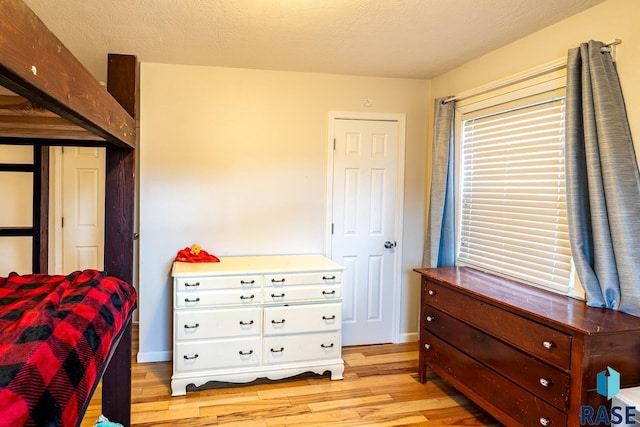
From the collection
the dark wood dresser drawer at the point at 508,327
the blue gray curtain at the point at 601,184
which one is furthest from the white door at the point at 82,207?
the blue gray curtain at the point at 601,184

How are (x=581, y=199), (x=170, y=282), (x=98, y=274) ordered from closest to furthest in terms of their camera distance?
(x=98, y=274) → (x=581, y=199) → (x=170, y=282)

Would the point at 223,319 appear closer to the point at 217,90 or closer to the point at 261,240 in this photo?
the point at 261,240

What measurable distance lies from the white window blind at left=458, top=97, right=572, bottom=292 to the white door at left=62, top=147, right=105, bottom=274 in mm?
3485

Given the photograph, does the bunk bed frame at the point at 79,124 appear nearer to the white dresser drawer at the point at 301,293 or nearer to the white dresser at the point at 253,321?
the white dresser at the point at 253,321

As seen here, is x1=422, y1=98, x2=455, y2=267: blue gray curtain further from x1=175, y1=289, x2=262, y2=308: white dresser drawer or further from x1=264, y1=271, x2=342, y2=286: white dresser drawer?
x1=175, y1=289, x2=262, y2=308: white dresser drawer

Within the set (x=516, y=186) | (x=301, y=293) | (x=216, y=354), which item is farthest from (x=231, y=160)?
(x=516, y=186)

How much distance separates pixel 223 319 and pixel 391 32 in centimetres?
217

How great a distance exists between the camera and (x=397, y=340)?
3855mm

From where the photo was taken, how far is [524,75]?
8.61ft

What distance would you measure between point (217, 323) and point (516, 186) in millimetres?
2205

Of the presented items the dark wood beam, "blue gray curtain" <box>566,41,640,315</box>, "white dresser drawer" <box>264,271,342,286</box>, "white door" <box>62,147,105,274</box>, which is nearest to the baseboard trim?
"white dresser drawer" <box>264,271,342,286</box>

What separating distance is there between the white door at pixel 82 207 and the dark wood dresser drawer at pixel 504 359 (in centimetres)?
333

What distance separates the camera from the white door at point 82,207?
4160mm

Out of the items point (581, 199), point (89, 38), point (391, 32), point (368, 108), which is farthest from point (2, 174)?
point (581, 199)
